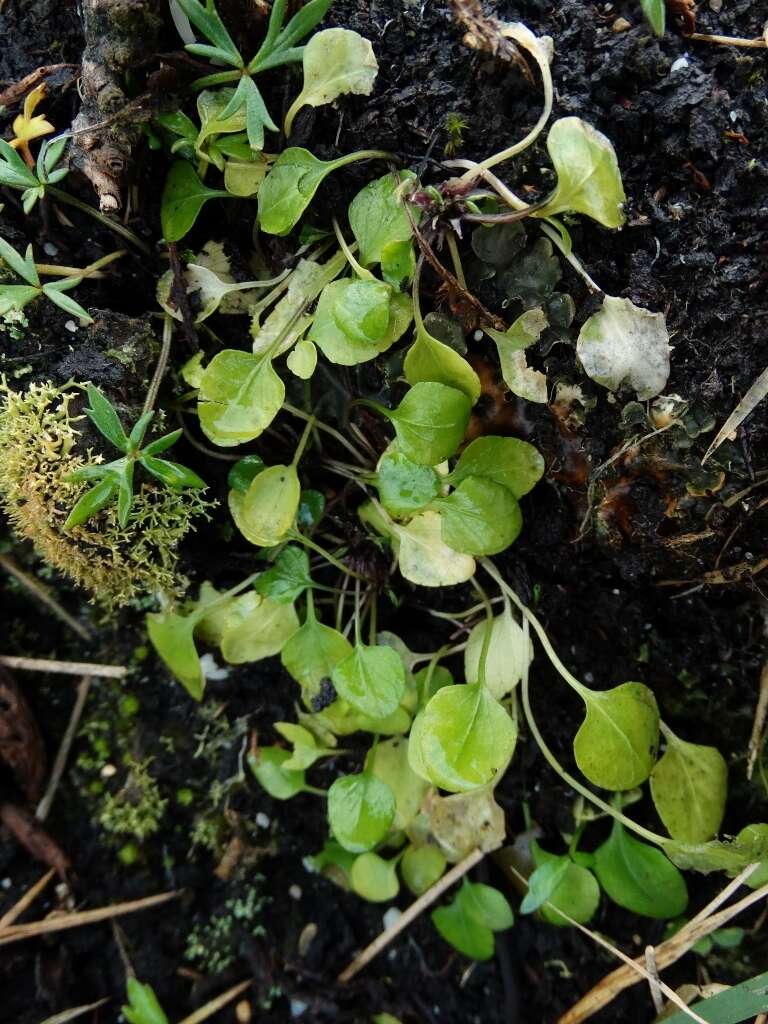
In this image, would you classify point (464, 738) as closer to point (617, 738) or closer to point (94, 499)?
point (617, 738)

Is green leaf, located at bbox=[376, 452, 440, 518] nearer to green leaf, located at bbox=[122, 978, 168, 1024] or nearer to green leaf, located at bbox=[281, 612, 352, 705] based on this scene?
green leaf, located at bbox=[281, 612, 352, 705]

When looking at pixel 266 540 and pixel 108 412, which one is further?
pixel 266 540

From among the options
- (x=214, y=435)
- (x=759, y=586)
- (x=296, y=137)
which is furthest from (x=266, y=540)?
(x=759, y=586)

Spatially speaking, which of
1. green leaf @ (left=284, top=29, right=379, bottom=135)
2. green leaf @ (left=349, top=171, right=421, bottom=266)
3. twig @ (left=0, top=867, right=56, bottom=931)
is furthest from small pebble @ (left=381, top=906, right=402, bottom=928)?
green leaf @ (left=284, top=29, right=379, bottom=135)

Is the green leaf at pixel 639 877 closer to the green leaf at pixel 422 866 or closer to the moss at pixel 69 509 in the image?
the green leaf at pixel 422 866

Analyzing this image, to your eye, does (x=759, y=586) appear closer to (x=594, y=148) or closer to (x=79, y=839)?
(x=594, y=148)

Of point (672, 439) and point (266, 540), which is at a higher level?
point (672, 439)

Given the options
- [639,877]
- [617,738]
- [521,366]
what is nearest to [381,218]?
[521,366]
